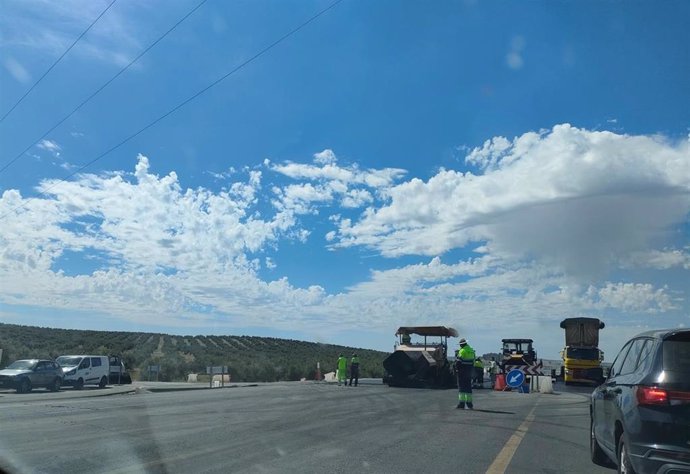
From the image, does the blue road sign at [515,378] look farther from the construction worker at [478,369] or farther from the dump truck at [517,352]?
the dump truck at [517,352]

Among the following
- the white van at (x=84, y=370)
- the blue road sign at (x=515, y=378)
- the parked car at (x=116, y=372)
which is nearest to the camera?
the blue road sign at (x=515, y=378)

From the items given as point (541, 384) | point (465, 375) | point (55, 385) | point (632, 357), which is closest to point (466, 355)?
point (465, 375)

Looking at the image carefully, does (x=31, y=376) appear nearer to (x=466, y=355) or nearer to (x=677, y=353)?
(x=466, y=355)

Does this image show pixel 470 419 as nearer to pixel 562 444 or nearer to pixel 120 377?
A: pixel 562 444

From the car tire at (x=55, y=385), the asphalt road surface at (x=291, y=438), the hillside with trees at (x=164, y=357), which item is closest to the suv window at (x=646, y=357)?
the asphalt road surface at (x=291, y=438)

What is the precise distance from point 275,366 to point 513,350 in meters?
16.9

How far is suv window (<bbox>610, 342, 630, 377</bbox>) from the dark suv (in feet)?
3.03

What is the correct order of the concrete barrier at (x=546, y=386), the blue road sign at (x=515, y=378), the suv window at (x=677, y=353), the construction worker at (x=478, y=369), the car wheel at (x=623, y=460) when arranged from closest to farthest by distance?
the suv window at (x=677, y=353), the car wheel at (x=623, y=460), the blue road sign at (x=515, y=378), the construction worker at (x=478, y=369), the concrete barrier at (x=546, y=386)

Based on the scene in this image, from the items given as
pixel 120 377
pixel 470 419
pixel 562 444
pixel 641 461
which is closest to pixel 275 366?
pixel 120 377

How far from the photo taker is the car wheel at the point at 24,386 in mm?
29047

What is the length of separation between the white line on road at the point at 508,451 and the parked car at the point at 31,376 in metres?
22.1

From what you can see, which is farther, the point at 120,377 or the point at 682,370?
the point at 120,377

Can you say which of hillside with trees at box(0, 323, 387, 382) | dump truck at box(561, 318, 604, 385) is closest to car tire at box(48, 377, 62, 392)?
hillside with trees at box(0, 323, 387, 382)

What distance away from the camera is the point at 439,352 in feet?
108
